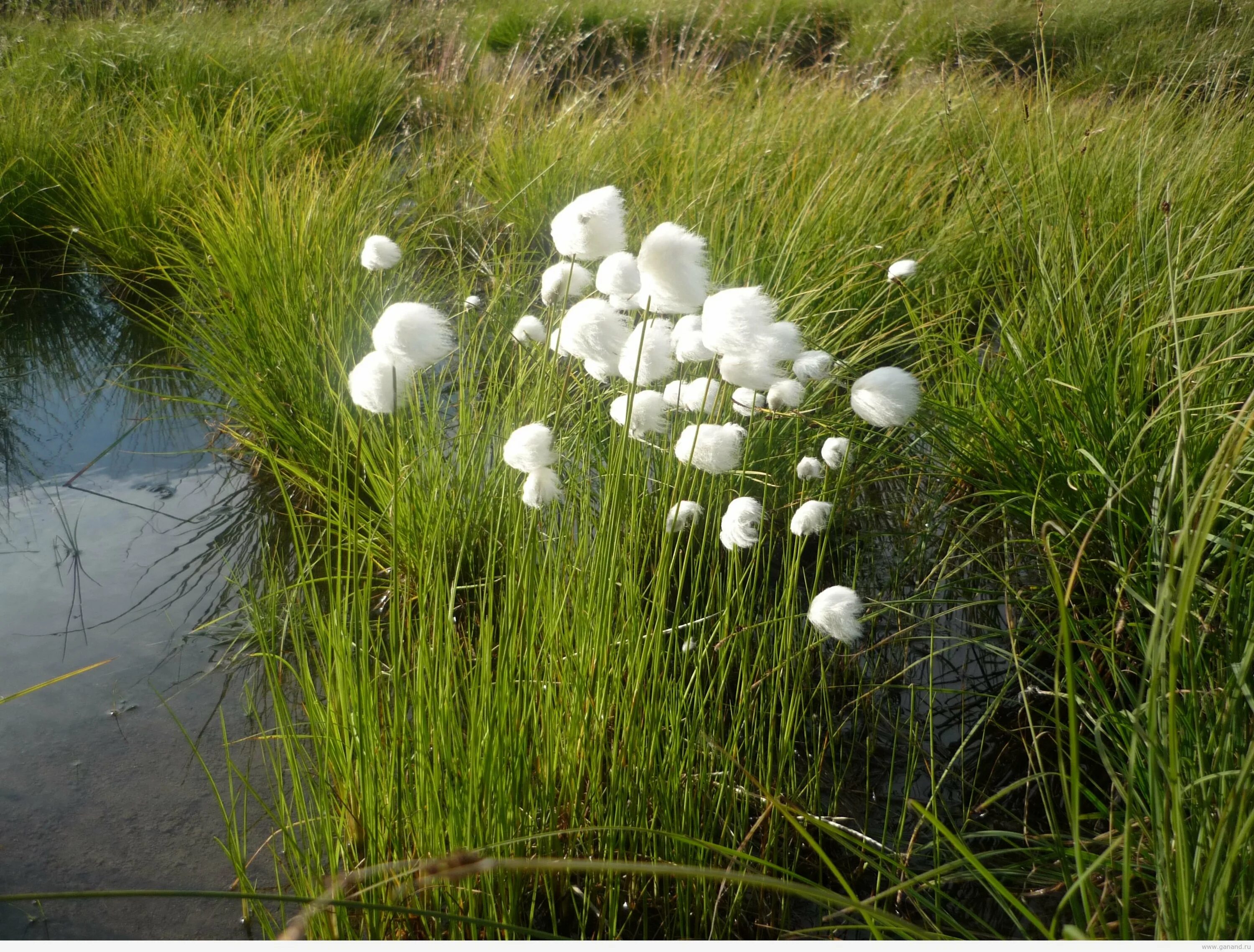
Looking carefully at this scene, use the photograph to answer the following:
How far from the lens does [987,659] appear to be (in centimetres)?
171

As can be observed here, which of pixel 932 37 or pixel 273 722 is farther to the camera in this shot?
pixel 932 37

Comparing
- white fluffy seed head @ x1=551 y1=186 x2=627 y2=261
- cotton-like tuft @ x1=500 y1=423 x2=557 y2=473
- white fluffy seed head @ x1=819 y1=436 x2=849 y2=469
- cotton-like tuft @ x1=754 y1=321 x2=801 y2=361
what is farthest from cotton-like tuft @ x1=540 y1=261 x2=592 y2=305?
white fluffy seed head @ x1=819 y1=436 x2=849 y2=469

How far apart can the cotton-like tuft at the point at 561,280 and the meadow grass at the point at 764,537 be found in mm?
168

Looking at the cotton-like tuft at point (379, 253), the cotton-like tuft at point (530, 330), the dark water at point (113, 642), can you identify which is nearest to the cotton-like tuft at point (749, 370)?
the cotton-like tuft at point (530, 330)

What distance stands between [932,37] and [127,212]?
17.1 feet

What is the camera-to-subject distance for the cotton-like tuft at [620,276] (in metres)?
1.06

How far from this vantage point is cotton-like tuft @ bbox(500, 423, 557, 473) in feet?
3.62

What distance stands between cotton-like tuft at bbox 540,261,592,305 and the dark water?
0.91 metres

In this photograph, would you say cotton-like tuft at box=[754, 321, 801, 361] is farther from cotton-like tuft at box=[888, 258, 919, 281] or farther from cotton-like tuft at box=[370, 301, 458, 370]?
cotton-like tuft at box=[888, 258, 919, 281]

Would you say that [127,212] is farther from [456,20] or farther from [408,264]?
[456,20]

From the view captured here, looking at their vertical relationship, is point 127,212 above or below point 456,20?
below

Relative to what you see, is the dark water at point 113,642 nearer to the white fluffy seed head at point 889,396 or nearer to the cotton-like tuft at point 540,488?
the cotton-like tuft at point 540,488

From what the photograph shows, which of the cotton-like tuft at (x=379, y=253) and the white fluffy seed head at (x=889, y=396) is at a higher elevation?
the cotton-like tuft at (x=379, y=253)

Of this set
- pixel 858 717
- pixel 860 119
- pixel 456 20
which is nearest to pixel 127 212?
pixel 860 119
